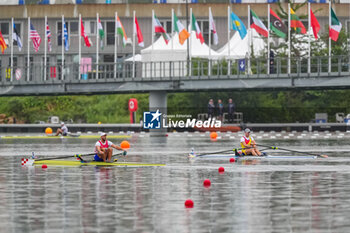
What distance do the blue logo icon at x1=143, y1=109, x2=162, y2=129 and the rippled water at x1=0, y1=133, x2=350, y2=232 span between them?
108 ft

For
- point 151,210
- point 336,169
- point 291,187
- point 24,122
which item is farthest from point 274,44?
point 151,210

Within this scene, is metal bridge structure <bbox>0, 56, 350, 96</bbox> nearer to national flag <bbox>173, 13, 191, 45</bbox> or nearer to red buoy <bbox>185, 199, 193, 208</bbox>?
national flag <bbox>173, 13, 191, 45</bbox>

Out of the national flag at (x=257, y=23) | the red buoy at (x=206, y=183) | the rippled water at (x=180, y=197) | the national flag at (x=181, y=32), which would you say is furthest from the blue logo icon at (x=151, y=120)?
the red buoy at (x=206, y=183)

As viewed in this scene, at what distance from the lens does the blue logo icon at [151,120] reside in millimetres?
75250

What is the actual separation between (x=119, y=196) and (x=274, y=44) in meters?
70.9

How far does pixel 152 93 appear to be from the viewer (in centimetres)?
7275

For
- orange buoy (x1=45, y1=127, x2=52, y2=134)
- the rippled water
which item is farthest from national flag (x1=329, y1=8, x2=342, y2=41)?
the rippled water

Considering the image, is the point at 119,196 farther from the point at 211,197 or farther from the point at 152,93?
the point at 152,93

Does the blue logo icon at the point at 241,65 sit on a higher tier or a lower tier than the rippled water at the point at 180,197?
higher

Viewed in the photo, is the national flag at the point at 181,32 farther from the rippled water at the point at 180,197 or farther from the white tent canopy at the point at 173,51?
the rippled water at the point at 180,197

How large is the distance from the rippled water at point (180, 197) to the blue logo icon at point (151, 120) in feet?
108

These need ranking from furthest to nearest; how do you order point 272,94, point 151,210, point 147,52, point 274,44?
point 274,44 < point 272,94 < point 147,52 < point 151,210

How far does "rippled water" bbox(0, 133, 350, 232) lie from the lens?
2016 cm

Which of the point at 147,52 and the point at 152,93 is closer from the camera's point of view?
the point at 152,93
